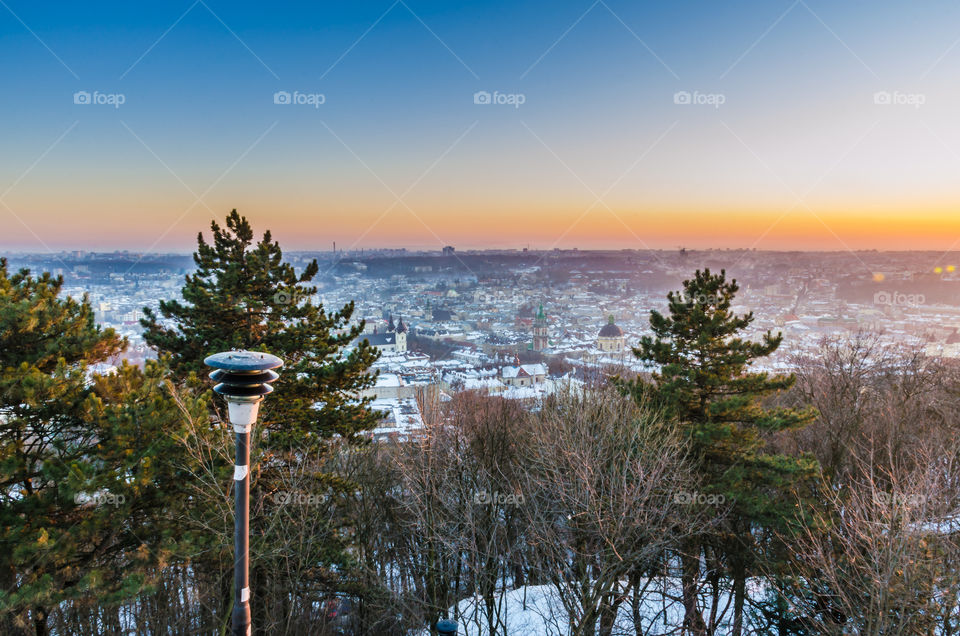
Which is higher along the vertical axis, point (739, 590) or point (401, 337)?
point (401, 337)

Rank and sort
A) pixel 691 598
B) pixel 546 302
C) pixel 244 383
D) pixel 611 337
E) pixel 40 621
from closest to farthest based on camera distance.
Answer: pixel 244 383, pixel 40 621, pixel 691 598, pixel 611 337, pixel 546 302

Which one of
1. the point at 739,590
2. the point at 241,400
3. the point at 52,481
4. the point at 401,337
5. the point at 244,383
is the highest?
the point at 244,383

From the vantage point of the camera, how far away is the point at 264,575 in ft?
34.5

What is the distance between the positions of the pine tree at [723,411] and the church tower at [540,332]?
163 feet

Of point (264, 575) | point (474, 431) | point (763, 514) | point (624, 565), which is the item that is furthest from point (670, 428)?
point (264, 575)

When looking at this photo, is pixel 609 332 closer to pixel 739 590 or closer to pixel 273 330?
pixel 739 590

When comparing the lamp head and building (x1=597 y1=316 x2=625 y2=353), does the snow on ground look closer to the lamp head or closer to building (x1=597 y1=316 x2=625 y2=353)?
the lamp head

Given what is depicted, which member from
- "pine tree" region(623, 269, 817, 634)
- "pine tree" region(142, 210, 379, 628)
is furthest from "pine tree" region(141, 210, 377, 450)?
"pine tree" region(623, 269, 817, 634)

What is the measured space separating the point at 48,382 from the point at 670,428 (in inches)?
418

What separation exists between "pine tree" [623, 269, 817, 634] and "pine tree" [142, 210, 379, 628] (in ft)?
23.4

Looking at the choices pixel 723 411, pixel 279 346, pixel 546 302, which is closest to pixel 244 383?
pixel 279 346

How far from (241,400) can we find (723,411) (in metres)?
10.4

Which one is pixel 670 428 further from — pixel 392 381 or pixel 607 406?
pixel 392 381

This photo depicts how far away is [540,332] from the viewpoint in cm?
6806
